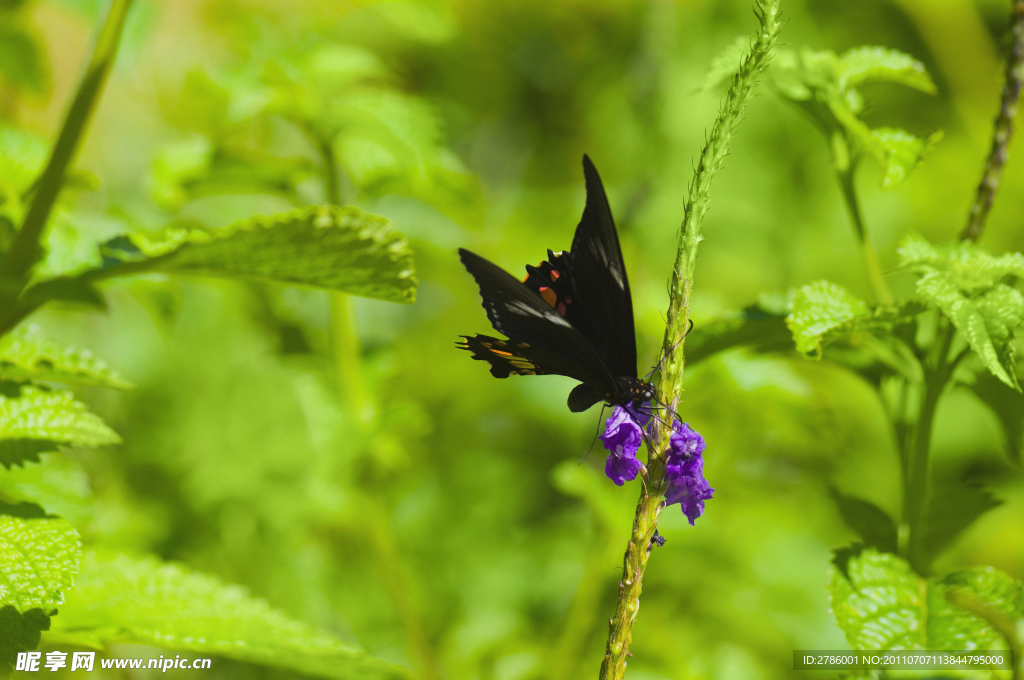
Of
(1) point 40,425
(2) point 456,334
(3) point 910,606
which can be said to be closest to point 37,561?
(1) point 40,425

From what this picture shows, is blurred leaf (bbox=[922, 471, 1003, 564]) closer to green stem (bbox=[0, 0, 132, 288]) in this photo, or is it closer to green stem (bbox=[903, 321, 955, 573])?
green stem (bbox=[903, 321, 955, 573])

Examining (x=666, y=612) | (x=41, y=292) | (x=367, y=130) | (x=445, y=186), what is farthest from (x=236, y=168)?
(x=666, y=612)

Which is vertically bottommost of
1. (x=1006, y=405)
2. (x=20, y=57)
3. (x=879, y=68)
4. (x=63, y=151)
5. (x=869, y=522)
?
(x=869, y=522)

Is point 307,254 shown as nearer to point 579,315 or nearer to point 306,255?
point 306,255

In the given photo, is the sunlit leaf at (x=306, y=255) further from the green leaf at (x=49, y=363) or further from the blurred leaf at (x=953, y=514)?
the blurred leaf at (x=953, y=514)

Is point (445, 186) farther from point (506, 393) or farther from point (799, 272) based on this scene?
point (799, 272)

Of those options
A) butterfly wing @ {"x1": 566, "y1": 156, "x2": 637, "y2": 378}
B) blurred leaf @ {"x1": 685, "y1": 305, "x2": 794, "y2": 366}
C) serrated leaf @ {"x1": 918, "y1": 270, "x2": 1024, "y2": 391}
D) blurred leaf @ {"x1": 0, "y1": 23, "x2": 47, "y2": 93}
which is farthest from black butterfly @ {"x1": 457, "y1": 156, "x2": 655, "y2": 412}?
blurred leaf @ {"x1": 0, "y1": 23, "x2": 47, "y2": 93}
